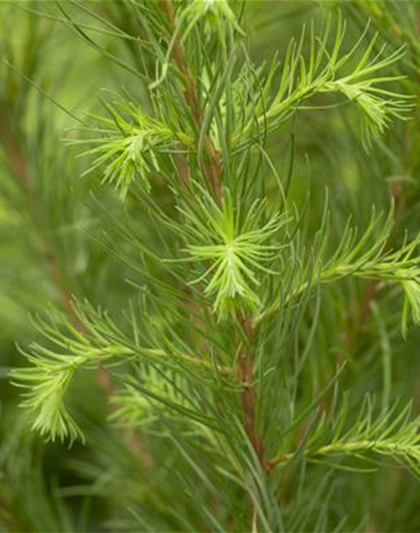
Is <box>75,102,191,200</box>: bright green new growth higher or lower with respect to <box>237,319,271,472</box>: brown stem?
higher

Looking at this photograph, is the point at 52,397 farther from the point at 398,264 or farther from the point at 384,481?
the point at 384,481

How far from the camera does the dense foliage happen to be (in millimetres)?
365

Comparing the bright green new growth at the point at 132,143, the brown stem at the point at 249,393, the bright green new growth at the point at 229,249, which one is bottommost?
the brown stem at the point at 249,393

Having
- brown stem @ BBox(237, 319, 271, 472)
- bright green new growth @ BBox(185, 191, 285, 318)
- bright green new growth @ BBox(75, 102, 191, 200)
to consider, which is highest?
bright green new growth @ BBox(75, 102, 191, 200)

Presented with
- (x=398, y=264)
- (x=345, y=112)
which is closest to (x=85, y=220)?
(x=345, y=112)

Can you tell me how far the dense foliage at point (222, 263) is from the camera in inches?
14.4

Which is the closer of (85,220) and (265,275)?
(265,275)

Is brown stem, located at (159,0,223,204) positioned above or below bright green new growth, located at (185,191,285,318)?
above

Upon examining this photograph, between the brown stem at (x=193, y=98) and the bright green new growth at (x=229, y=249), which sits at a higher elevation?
the brown stem at (x=193, y=98)

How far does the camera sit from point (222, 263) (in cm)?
33

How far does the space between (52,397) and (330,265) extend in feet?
0.39

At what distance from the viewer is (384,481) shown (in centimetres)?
59

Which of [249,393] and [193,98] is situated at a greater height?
[193,98]

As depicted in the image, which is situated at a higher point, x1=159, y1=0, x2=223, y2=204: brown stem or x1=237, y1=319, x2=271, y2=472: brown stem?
x1=159, y1=0, x2=223, y2=204: brown stem
